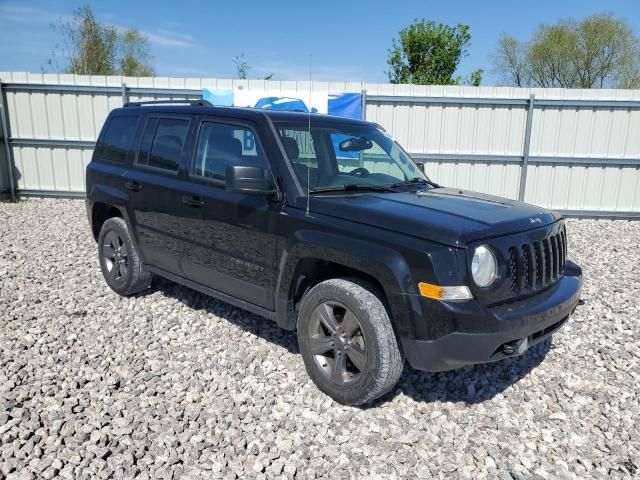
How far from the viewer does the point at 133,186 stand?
4.77m

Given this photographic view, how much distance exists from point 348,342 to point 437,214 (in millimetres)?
982

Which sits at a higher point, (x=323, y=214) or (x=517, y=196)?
(x=323, y=214)

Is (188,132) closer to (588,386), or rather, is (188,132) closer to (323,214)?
(323,214)

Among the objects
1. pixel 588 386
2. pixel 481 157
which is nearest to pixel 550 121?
pixel 481 157

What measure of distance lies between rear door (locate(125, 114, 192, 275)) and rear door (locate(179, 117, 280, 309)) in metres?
0.17

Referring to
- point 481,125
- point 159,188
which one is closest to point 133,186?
point 159,188

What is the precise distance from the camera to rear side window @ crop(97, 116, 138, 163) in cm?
501

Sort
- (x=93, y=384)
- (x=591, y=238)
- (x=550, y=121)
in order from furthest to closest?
(x=550, y=121) < (x=591, y=238) < (x=93, y=384)

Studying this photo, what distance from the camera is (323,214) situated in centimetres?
331

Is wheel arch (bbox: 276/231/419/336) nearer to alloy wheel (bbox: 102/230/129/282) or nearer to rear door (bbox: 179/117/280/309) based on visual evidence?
rear door (bbox: 179/117/280/309)

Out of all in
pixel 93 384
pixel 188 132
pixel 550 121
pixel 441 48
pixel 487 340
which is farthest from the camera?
pixel 441 48

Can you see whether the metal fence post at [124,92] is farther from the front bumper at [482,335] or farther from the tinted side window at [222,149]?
the front bumper at [482,335]

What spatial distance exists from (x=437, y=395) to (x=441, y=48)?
2617cm

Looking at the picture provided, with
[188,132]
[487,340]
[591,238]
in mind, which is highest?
[188,132]
